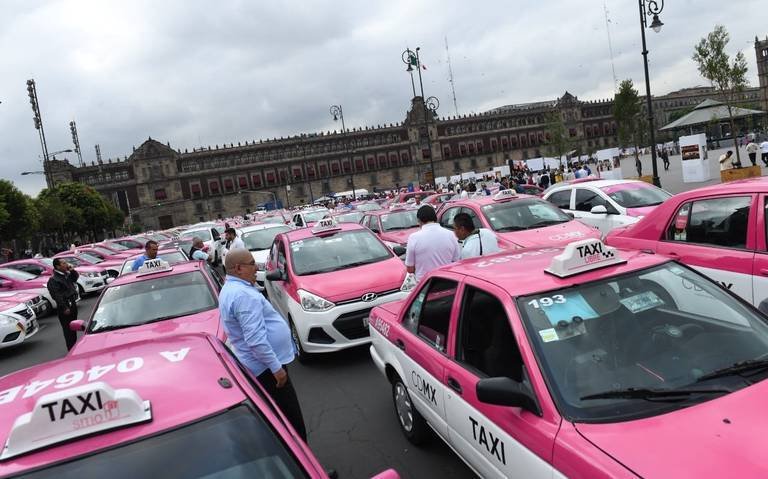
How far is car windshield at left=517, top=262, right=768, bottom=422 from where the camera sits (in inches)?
97.8

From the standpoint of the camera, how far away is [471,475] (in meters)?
3.86

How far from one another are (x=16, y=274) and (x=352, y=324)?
14.9m

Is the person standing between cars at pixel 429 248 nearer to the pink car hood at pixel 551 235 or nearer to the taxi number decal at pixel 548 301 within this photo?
the pink car hood at pixel 551 235

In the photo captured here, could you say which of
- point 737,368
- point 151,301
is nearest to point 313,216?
point 151,301

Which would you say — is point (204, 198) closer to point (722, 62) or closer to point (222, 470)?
point (722, 62)

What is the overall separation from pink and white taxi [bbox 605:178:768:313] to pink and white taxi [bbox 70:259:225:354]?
472cm

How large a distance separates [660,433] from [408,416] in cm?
248

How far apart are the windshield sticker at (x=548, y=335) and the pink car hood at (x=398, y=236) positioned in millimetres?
9037

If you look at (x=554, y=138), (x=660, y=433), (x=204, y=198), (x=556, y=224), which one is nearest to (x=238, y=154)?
(x=204, y=198)

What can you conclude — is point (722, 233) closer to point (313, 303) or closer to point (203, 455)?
point (313, 303)

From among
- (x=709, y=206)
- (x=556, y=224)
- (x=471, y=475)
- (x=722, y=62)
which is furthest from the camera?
(x=722, y=62)

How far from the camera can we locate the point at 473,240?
588cm

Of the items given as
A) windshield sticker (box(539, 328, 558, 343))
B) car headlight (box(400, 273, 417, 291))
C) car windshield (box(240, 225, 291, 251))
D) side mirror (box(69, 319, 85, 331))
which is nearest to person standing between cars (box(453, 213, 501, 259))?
car headlight (box(400, 273, 417, 291))

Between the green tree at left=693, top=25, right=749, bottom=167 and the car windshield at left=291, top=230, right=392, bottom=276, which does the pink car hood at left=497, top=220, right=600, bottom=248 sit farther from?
the green tree at left=693, top=25, right=749, bottom=167
